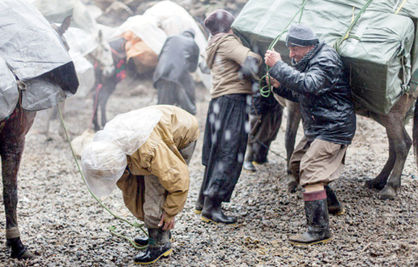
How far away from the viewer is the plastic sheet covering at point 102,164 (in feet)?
8.81

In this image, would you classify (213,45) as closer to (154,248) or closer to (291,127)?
(291,127)

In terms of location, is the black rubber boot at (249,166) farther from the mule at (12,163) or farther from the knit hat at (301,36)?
the mule at (12,163)

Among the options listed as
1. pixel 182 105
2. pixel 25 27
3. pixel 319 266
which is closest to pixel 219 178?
pixel 319 266

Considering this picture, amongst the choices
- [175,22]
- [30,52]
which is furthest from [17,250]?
[175,22]

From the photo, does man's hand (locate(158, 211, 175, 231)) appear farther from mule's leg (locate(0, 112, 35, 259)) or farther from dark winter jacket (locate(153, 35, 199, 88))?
dark winter jacket (locate(153, 35, 199, 88))

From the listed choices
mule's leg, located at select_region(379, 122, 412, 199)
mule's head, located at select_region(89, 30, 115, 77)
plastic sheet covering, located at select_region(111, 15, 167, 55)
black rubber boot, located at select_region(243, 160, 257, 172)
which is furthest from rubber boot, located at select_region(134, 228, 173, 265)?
plastic sheet covering, located at select_region(111, 15, 167, 55)

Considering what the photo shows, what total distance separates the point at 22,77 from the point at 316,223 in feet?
8.18

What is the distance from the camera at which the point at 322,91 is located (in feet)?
11.0

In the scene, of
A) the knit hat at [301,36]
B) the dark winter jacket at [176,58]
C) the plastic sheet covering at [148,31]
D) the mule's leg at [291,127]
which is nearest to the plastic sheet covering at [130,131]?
the knit hat at [301,36]

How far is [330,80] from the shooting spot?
3.29m

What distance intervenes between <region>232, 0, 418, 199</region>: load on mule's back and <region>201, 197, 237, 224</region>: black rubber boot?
1.51 meters

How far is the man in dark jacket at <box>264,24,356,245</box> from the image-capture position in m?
3.31

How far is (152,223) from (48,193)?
2406mm

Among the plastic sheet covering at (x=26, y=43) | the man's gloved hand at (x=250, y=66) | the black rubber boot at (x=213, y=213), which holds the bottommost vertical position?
the black rubber boot at (x=213, y=213)
